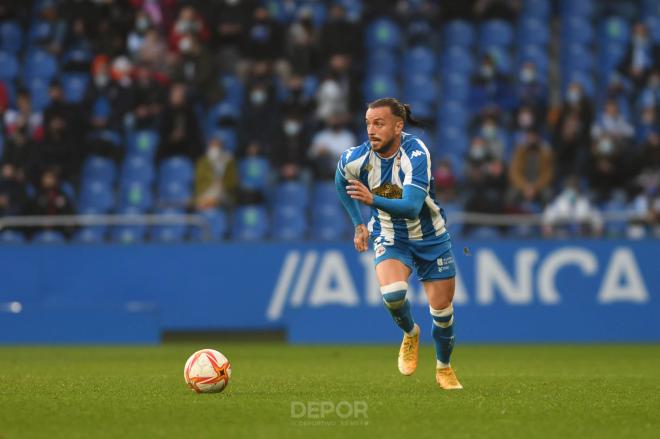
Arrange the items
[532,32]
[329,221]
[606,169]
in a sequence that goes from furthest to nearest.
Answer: [532,32]
[329,221]
[606,169]

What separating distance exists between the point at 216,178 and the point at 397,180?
10.6 meters

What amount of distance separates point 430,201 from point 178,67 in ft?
41.6

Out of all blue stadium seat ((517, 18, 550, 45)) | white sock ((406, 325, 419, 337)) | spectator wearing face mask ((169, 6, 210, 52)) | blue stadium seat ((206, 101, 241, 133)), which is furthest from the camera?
blue stadium seat ((517, 18, 550, 45))

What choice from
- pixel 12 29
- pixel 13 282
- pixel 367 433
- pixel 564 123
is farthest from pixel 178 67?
pixel 367 433

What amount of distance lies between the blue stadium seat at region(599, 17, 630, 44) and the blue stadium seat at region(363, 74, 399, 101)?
4496 mm

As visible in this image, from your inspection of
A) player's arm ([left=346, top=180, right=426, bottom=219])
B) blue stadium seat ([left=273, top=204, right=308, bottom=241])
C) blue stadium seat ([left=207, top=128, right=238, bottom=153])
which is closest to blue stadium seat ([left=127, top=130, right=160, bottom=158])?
blue stadium seat ([left=207, top=128, right=238, bottom=153])

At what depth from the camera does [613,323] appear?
57.9 ft

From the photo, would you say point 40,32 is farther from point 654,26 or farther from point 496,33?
point 654,26

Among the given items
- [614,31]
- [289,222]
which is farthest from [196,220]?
[614,31]

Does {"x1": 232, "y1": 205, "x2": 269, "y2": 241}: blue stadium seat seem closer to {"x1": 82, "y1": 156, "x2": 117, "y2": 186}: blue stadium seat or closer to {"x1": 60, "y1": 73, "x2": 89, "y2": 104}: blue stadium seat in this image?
{"x1": 82, "y1": 156, "x2": 117, "y2": 186}: blue stadium seat

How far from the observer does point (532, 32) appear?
2330 centimetres

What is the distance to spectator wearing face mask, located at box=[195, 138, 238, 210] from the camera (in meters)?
19.5

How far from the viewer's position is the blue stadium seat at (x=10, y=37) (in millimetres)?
22922

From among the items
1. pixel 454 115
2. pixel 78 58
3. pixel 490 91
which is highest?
pixel 78 58
